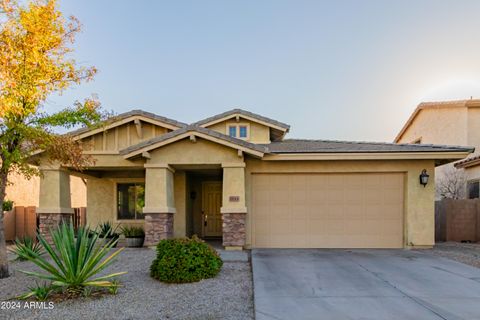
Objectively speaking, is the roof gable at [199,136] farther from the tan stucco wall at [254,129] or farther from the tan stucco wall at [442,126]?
the tan stucco wall at [442,126]

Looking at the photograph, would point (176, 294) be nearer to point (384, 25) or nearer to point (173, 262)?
point (173, 262)

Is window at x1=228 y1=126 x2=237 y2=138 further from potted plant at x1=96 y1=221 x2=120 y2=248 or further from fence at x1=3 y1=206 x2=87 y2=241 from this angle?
fence at x1=3 y1=206 x2=87 y2=241

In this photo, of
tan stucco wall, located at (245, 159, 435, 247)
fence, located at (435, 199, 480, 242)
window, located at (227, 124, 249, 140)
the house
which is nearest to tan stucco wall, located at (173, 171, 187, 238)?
the house

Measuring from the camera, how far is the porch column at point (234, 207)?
10344mm

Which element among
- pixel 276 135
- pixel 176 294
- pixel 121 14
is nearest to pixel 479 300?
pixel 176 294

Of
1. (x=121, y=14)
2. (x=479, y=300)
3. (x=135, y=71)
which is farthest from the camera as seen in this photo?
(x=135, y=71)

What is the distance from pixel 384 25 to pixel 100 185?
1259cm

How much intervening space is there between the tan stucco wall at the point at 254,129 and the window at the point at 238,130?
0.12 meters

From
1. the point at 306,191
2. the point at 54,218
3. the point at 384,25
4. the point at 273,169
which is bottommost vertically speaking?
the point at 54,218

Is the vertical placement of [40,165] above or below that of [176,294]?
above

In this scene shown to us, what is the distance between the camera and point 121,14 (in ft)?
44.6

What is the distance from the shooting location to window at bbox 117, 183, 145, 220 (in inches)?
517

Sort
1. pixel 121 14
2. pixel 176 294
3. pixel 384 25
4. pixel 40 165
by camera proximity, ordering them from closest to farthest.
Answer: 1. pixel 176 294
2. pixel 40 165
3. pixel 384 25
4. pixel 121 14

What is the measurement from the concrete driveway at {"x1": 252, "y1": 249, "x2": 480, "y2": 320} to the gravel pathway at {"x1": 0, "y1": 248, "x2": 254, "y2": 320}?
38 centimetres
